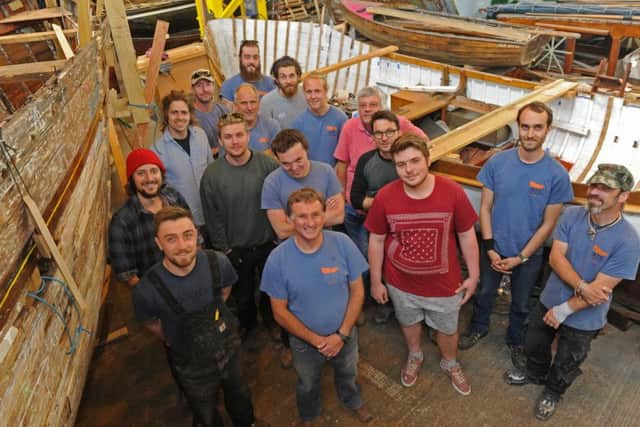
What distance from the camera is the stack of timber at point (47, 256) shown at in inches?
72.5

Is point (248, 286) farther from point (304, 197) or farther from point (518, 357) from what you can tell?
point (518, 357)

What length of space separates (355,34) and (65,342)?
840 cm

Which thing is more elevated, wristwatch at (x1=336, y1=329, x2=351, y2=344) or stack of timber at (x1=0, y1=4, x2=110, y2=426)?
stack of timber at (x1=0, y1=4, x2=110, y2=426)

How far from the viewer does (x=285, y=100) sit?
4242 millimetres

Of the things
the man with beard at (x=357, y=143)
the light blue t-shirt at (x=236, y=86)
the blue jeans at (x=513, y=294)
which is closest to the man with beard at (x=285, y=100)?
the light blue t-shirt at (x=236, y=86)

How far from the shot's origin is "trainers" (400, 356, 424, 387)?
131 inches

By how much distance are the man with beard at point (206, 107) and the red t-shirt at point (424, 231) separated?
175cm

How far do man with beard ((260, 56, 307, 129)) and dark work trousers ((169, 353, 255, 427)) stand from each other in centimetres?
224

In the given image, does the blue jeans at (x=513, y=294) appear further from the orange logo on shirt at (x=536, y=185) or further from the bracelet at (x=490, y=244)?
the orange logo on shirt at (x=536, y=185)

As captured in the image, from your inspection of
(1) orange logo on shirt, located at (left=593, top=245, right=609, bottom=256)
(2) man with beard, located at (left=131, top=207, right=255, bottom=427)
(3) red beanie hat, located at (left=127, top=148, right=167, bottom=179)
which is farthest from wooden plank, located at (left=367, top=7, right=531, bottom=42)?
(2) man with beard, located at (left=131, top=207, right=255, bottom=427)

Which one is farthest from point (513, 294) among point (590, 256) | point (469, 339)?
point (590, 256)

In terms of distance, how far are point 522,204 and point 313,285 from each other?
4.68 feet

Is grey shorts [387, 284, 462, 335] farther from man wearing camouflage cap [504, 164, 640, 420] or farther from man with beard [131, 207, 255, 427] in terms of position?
man with beard [131, 207, 255, 427]

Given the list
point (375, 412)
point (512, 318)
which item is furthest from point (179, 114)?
point (512, 318)
